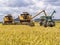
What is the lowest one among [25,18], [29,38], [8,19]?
[8,19]

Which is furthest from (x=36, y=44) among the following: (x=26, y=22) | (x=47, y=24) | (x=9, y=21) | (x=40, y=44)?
(x=9, y=21)

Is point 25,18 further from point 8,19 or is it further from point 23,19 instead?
point 8,19

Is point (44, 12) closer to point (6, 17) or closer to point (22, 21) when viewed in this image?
point (22, 21)

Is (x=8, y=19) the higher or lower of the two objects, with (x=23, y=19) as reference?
lower

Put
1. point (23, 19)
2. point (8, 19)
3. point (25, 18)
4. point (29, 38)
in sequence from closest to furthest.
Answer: point (29, 38)
point (23, 19)
point (25, 18)
point (8, 19)

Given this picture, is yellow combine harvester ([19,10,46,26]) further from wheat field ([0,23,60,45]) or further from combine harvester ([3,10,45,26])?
wheat field ([0,23,60,45])

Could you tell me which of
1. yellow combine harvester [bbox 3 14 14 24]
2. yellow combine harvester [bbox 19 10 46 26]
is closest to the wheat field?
yellow combine harvester [bbox 19 10 46 26]

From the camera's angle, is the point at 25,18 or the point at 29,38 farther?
the point at 25,18

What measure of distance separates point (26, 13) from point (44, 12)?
296cm

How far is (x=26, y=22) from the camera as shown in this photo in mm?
36688

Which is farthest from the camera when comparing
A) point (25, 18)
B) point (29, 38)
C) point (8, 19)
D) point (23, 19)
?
point (8, 19)

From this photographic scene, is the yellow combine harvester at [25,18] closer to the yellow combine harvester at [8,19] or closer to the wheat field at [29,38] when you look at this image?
the yellow combine harvester at [8,19]

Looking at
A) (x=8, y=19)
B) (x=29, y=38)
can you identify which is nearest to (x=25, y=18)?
(x=8, y=19)

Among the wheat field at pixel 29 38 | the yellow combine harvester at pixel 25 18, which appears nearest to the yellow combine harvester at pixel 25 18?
the yellow combine harvester at pixel 25 18
